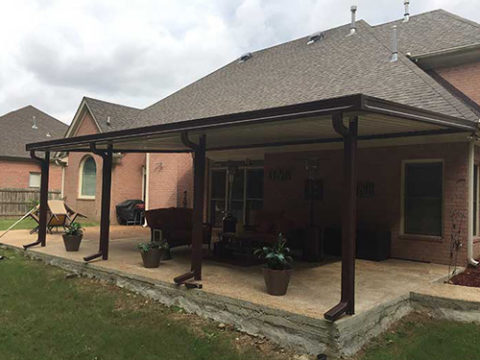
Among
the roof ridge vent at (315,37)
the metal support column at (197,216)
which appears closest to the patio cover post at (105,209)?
the metal support column at (197,216)

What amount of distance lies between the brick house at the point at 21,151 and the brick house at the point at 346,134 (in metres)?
11.9

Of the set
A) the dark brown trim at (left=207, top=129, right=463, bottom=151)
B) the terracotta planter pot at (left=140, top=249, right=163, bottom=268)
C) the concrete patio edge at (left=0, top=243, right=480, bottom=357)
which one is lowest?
the concrete patio edge at (left=0, top=243, right=480, bottom=357)

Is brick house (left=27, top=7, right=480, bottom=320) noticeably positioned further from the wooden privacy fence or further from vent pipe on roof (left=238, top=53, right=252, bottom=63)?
the wooden privacy fence

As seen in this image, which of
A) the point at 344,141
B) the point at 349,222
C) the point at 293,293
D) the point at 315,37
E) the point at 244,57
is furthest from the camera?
the point at 244,57

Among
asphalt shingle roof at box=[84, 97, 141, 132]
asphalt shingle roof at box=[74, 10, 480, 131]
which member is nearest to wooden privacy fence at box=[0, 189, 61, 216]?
asphalt shingle roof at box=[84, 97, 141, 132]

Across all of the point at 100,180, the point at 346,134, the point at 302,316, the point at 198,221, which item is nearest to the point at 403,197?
the point at 346,134

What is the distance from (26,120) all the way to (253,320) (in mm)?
27122

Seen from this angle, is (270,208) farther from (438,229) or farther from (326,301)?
(326,301)

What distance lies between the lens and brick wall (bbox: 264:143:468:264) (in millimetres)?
7391

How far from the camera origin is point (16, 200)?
2038 centimetres

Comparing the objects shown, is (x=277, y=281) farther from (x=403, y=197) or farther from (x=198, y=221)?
(x=403, y=197)

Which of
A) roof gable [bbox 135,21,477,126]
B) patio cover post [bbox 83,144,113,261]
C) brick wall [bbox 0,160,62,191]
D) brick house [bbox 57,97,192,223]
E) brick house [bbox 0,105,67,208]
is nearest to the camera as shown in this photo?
patio cover post [bbox 83,144,113,261]

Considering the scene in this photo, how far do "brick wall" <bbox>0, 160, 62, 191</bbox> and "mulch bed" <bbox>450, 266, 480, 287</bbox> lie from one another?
21536mm

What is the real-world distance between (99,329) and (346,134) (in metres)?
3.86
